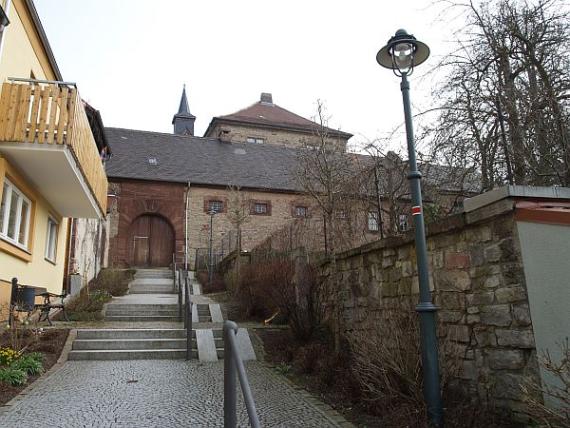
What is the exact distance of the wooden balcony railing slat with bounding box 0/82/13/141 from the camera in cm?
830

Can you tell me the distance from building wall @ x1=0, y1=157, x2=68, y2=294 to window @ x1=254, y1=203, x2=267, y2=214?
44.2 ft

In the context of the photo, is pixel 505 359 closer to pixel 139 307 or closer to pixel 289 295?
pixel 289 295

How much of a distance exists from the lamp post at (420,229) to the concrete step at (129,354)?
516 centimetres

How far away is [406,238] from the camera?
6004 millimetres

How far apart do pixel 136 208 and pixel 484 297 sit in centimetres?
2282

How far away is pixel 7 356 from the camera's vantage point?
21.6ft

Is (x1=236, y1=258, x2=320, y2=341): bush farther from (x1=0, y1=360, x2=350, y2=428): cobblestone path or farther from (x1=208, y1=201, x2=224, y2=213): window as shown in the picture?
(x1=208, y1=201, x2=224, y2=213): window

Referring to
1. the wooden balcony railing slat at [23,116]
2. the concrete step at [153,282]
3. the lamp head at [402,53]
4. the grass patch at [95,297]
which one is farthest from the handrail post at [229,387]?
the concrete step at [153,282]

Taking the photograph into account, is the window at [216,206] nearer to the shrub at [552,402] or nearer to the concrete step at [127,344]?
the concrete step at [127,344]

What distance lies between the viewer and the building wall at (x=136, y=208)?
968 inches

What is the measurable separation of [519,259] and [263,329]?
6505 millimetres

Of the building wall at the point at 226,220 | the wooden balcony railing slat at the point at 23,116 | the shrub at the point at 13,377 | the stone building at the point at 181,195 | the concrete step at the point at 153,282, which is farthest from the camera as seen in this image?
the building wall at the point at 226,220

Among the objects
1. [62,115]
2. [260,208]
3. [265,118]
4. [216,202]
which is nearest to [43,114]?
[62,115]

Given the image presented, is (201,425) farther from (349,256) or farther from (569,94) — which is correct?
(569,94)
